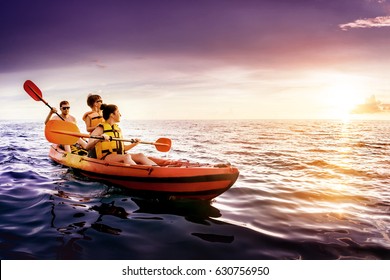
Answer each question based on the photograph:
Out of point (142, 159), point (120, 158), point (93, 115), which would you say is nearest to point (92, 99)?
point (93, 115)

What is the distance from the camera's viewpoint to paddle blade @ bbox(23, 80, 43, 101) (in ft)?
30.9

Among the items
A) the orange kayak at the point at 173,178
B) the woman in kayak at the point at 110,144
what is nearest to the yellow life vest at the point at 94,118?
the woman in kayak at the point at 110,144

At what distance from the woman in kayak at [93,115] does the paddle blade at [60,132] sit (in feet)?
1.50

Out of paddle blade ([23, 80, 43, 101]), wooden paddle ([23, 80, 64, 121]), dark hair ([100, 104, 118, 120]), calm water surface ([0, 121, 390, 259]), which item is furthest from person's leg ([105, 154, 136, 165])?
paddle blade ([23, 80, 43, 101])

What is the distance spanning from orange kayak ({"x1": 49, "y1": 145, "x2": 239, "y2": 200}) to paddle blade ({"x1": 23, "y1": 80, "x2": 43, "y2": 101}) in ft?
13.1

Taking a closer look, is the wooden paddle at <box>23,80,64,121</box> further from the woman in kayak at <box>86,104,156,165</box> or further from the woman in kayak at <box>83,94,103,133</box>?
the woman in kayak at <box>86,104,156,165</box>

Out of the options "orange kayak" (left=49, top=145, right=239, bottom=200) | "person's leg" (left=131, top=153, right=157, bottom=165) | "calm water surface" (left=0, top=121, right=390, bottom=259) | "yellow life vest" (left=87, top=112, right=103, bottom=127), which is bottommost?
"calm water surface" (left=0, top=121, right=390, bottom=259)

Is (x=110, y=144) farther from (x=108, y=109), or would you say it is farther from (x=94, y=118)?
(x=94, y=118)

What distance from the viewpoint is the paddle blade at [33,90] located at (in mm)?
9414

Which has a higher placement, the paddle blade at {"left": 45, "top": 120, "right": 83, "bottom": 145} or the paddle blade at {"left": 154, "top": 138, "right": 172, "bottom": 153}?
the paddle blade at {"left": 45, "top": 120, "right": 83, "bottom": 145}

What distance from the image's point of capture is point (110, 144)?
7.31 m

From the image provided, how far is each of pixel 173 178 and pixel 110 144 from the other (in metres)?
2.30
